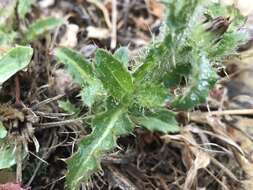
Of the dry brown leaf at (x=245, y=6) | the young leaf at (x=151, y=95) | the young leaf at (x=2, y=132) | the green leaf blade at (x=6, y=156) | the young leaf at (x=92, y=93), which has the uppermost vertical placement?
the dry brown leaf at (x=245, y=6)

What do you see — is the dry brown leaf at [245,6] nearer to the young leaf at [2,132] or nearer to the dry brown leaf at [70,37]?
the dry brown leaf at [70,37]

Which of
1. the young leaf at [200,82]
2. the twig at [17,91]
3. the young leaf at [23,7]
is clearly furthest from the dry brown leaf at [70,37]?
the young leaf at [200,82]

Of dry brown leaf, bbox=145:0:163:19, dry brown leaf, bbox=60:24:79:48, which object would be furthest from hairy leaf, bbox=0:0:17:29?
dry brown leaf, bbox=145:0:163:19

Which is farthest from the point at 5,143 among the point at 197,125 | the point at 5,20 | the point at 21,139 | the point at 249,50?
the point at 249,50

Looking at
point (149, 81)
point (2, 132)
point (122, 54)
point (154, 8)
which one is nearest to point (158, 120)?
point (149, 81)

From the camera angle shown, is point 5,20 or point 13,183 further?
point 5,20

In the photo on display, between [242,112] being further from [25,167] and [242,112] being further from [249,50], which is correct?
[25,167]
